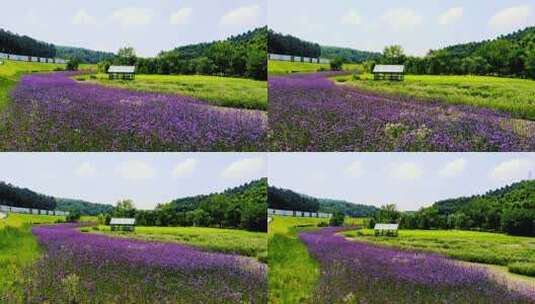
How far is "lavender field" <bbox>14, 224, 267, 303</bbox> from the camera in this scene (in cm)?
952

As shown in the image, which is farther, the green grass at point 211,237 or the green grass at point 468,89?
the green grass at point 211,237

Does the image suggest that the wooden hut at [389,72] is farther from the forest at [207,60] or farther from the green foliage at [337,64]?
the forest at [207,60]

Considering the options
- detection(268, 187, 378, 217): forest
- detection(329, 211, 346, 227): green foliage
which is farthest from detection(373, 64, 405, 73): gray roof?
detection(329, 211, 346, 227): green foliage

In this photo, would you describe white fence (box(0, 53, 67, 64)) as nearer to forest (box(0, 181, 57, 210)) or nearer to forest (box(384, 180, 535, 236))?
forest (box(0, 181, 57, 210))

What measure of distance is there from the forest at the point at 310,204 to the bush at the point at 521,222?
167 centimetres

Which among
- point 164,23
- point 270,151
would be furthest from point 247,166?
point 164,23

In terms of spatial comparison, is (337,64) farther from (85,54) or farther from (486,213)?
(85,54)

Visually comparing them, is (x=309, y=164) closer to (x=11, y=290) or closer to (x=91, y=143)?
(x=91, y=143)

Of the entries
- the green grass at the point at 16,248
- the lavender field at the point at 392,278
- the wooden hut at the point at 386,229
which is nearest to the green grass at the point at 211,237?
the lavender field at the point at 392,278

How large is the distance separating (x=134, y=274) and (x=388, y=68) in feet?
13.9

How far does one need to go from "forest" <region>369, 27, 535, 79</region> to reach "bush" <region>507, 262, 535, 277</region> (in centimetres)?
239

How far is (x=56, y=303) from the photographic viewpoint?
9.48 m

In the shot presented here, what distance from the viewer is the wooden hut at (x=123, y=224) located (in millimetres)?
10055

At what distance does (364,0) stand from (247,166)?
2.68 metres
